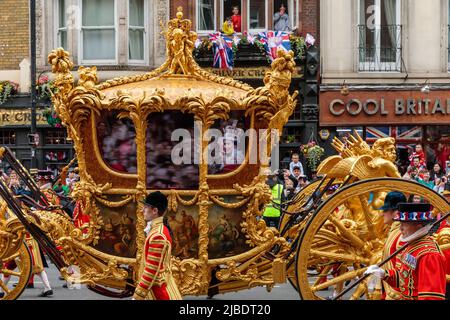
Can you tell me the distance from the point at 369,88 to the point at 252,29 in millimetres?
3325

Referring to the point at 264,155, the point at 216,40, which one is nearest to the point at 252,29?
the point at 216,40

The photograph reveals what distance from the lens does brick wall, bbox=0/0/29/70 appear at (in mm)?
26531

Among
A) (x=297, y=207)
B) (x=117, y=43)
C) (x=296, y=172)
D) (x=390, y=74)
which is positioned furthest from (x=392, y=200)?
(x=117, y=43)

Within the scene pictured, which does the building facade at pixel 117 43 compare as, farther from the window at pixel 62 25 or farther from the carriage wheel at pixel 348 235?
the carriage wheel at pixel 348 235

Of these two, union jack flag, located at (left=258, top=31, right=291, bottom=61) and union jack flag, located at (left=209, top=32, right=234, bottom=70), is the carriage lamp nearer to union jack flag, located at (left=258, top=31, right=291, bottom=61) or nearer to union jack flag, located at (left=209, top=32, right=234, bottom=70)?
union jack flag, located at (left=258, top=31, right=291, bottom=61)

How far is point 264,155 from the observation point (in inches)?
420

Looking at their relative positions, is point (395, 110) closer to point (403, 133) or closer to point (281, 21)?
point (403, 133)

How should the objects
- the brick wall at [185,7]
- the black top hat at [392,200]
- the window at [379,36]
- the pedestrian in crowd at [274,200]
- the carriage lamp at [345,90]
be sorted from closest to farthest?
the black top hat at [392,200], the pedestrian in crowd at [274,200], the carriage lamp at [345,90], the window at [379,36], the brick wall at [185,7]

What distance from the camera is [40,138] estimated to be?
26.3 meters

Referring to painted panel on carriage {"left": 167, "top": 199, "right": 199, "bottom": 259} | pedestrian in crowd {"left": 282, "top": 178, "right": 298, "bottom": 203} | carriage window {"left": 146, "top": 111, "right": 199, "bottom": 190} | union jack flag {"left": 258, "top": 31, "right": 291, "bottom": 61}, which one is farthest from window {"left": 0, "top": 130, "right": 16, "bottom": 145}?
painted panel on carriage {"left": 167, "top": 199, "right": 199, "bottom": 259}

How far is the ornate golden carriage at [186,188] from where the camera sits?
10359 millimetres

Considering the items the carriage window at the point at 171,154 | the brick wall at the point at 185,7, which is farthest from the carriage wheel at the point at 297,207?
the brick wall at the point at 185,7

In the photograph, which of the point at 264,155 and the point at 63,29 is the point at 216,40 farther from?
the point at 264,155

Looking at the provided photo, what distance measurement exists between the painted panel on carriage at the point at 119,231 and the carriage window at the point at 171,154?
0.37m
